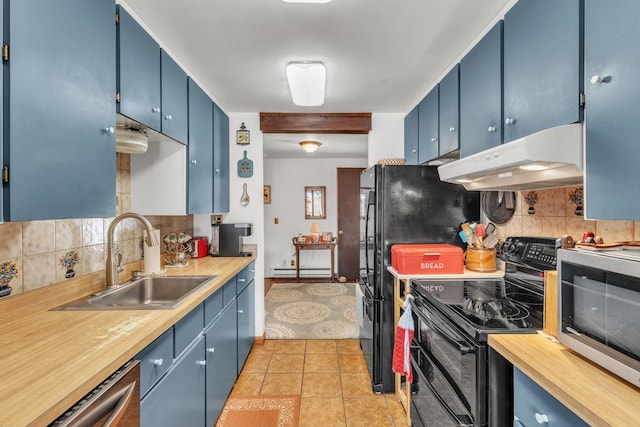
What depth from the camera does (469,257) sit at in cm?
200

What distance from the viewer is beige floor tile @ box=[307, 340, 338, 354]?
2.85 meters

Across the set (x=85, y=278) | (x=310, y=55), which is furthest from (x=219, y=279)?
(x=310, y=55)

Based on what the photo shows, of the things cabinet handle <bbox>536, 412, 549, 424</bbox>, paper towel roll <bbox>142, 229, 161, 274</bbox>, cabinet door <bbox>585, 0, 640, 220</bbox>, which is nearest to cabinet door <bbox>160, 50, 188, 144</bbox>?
paper towel roll <bbox>142, 229, 161, 274</bbox>

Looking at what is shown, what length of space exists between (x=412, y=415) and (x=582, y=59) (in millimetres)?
1845

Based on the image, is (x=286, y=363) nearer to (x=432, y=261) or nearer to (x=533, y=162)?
(x=432, y=261)

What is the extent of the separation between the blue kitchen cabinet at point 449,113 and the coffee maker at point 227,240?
1.82 meters

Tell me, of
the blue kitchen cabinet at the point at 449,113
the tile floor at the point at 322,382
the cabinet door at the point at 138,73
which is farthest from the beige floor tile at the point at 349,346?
the cabinet door at the point at 138,73

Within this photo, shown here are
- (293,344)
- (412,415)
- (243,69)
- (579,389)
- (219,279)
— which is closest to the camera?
(579,389)

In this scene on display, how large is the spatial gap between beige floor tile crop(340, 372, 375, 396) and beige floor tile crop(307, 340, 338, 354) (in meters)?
0.41

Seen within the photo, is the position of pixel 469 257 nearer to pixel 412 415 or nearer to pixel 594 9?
pixel 412 415

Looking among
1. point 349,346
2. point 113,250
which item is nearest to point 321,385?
point 349,346

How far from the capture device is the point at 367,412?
2016 millimetres

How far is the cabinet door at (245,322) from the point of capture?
7.89ft

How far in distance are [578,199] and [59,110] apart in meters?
2.11
